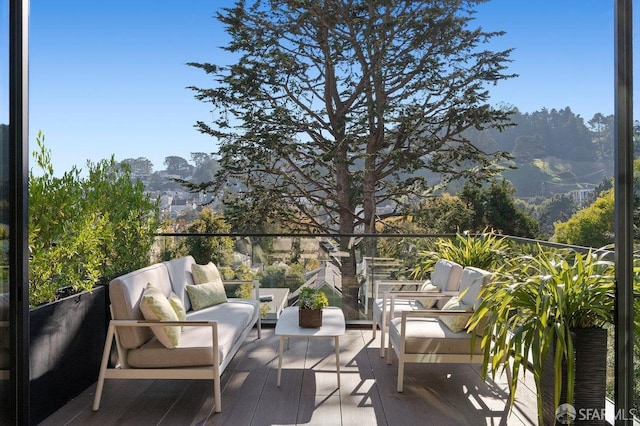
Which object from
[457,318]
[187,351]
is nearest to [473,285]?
[457,318]

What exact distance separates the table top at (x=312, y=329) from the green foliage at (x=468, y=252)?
159 cm

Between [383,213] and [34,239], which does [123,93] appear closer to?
[383,213]

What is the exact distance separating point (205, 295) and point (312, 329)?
1.16 m

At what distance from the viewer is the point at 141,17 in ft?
38.0

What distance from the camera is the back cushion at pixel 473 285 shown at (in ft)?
12.2

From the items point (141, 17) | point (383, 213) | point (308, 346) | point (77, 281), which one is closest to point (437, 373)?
point (308, 346)

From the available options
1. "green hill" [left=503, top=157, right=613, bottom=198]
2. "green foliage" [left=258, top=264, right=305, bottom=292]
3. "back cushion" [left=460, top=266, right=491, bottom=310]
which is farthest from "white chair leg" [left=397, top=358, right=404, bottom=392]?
"green hill" [left=503, top=157, right=613, bottom=198]

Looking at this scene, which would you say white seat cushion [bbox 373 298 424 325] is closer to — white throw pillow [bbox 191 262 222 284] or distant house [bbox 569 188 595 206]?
white throw pillow [bbox 191 262 222 284]

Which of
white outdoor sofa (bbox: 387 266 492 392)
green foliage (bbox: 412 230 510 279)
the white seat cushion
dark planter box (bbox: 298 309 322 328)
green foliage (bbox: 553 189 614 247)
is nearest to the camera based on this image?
white outdoor sofa (bbox: 387 266 492 392)

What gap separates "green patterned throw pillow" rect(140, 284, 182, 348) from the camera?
132 inches

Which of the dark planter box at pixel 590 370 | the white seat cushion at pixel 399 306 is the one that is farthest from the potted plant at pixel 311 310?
the dark planter box at pixel 590 370

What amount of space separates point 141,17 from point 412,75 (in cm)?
595

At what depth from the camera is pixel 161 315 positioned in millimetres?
3404

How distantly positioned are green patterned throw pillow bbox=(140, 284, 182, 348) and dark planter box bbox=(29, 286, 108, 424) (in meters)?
0.52
